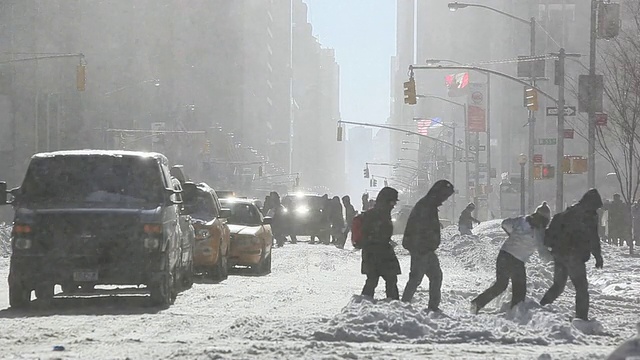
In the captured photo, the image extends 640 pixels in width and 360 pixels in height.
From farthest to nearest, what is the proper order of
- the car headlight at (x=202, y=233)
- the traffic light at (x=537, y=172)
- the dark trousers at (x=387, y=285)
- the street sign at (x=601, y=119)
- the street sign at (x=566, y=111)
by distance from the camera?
the traffic light at (x=537, y=172)
the street sign at (x=566, y=111)
the street sign at (x=601, y=119)
the car headlight at (x=202, y=233)
the dark trousers at (x=387, y=285)

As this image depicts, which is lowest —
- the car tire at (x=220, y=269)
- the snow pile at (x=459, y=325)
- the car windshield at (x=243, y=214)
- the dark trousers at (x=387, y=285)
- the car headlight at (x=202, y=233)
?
the car tire at (x=220, y=269)

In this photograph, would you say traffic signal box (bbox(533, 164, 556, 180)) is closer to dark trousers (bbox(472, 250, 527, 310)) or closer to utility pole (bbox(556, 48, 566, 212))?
utility pole (bbox(556, 48, 566, 212))

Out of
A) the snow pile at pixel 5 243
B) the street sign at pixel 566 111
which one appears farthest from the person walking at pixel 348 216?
the snow pile at pixel 5 243

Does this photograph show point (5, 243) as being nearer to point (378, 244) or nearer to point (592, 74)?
point (592, 74)

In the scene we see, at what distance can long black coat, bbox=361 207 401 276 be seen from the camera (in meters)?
15.8

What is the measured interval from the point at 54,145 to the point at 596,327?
92.3 meters

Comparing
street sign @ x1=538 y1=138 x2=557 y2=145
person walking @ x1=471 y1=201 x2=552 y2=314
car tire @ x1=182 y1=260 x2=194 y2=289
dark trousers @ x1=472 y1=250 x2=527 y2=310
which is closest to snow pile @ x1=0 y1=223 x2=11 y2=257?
car tire @ x1=182 y1=260 x2=194 y2=289

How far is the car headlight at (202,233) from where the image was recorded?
76.0 feet

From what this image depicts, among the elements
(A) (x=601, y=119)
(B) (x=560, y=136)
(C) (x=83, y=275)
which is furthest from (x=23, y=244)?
(B) (x=560, y=136)

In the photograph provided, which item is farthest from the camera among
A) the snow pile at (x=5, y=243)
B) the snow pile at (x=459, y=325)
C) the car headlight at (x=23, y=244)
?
the snow pile at (x=5, y=243)

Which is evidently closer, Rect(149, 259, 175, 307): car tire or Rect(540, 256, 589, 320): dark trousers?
Rect(540, 256, 589, 320): dark trousers

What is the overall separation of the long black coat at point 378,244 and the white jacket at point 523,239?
1365 millimetres

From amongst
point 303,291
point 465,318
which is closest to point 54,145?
point 303,291

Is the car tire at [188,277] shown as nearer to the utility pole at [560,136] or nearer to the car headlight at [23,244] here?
the car headlight at [23,244]
